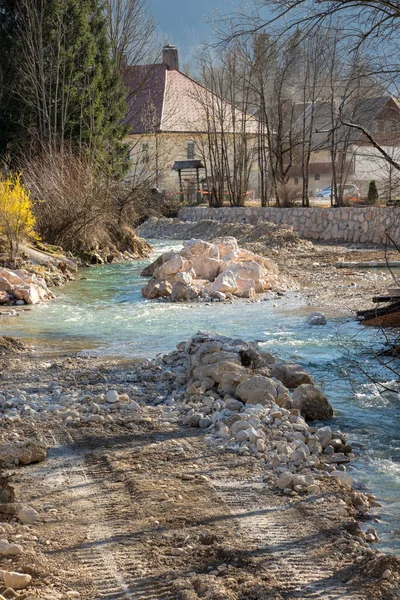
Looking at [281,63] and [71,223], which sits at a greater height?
[281,63]

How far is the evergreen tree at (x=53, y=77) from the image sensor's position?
96.8 ft

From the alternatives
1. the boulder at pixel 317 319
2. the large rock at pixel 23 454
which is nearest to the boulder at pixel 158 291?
the boulder at pixel 317 319

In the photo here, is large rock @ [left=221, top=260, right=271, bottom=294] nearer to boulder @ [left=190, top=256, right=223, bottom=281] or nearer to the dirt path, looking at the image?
boulder @ [left=190, top=256, right=223, bottom=281]

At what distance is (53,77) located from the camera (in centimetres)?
3006

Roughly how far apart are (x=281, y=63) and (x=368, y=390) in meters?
3.79

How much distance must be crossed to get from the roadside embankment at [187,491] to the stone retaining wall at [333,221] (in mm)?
20285

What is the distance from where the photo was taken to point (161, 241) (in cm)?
3675

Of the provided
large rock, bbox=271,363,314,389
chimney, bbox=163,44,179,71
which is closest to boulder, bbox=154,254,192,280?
large rock, bbox=271,363,314,389

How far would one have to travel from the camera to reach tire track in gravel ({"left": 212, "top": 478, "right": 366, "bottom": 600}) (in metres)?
4.36

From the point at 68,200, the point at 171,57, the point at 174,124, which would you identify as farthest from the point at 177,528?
the point at 171,57

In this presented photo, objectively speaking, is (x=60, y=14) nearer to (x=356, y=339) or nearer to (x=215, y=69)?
(x=215, y=69)

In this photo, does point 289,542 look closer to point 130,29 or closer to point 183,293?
point 183,293

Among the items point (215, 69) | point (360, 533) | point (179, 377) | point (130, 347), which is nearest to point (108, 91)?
point (215, 69)

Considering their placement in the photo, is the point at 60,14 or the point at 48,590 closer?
the point at 48,590
